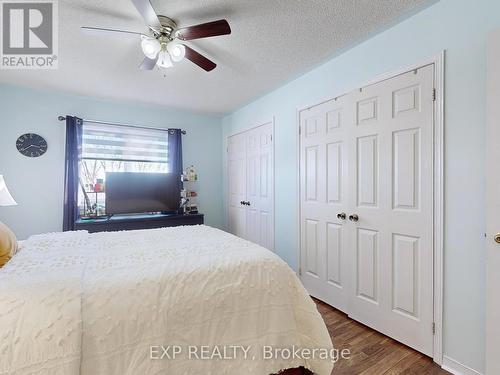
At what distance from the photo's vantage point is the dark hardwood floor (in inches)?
65.6

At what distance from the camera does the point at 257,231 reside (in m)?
3.71

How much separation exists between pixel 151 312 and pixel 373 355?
1.65 metres

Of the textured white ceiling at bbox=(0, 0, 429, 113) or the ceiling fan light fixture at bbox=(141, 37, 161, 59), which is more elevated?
the textured white ceiling at bbox=(0, 0, 429, 113)

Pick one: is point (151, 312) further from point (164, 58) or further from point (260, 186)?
point (260, 186)

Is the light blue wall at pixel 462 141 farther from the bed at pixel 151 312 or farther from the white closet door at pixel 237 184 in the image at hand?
the white closet door at pixel 237 184

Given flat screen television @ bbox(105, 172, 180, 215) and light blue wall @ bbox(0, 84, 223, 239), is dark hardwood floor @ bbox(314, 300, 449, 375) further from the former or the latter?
light blue wall @ bbox(0, 84, 223, 239)

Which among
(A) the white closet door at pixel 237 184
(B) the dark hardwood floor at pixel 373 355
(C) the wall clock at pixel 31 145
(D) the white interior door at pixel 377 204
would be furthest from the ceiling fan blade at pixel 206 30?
(C) the wall clock at pixel 31 145

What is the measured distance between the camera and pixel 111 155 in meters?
3.78

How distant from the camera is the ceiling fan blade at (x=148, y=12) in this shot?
146 centimetres

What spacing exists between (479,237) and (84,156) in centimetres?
442

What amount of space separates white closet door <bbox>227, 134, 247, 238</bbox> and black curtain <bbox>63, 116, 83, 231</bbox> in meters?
2.26

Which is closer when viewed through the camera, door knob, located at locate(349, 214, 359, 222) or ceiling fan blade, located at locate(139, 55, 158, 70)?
ceiling fan blade, located at locate(139, 55, 158, 70)

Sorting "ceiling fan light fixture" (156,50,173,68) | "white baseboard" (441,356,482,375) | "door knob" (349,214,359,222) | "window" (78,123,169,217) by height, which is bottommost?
"white baseboard" (441,356,482,375)

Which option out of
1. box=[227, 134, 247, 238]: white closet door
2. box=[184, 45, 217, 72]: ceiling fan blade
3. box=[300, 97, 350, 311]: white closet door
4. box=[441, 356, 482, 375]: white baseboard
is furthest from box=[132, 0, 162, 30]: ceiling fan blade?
box=[441, 356, 482, 375]: white baseboard
